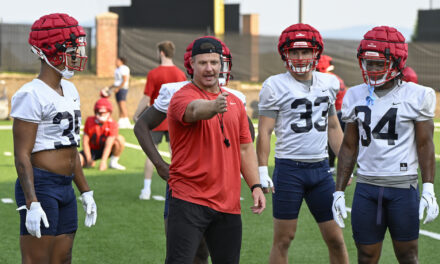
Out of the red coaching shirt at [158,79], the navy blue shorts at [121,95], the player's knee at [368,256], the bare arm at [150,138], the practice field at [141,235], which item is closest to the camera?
the player's knee at [368,256]

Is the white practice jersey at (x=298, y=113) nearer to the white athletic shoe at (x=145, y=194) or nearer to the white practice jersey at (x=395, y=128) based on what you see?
the white practice jersey at (x=395, y=128)

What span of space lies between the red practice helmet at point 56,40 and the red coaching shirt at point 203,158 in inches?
32.3

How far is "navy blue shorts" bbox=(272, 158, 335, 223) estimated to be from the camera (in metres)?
6.38

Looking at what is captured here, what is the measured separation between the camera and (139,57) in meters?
29.5

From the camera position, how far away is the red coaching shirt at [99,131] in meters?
13.4

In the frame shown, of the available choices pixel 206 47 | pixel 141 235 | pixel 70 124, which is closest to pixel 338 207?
pixel 206 47

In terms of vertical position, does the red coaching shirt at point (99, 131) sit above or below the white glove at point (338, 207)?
below

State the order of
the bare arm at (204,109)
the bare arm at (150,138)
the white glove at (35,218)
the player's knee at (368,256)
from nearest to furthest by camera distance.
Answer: the bare arm at (204,109) → the white glove at (35,218) → the player's knee at (368,256) → the bare arm at (150,138)

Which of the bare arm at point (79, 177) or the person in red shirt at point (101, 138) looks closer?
the bare arm at point (79, 177)

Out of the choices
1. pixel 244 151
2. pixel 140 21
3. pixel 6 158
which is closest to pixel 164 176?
pixel 244 151

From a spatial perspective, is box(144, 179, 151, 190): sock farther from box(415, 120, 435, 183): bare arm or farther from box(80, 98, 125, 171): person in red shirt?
box(415, 120, 435, 183): bare arm

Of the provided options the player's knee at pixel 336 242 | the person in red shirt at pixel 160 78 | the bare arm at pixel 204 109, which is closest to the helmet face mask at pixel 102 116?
the person in red shirt at pixel 160 78

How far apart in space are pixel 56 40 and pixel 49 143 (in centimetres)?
67

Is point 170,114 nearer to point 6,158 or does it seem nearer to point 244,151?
point 244,151
